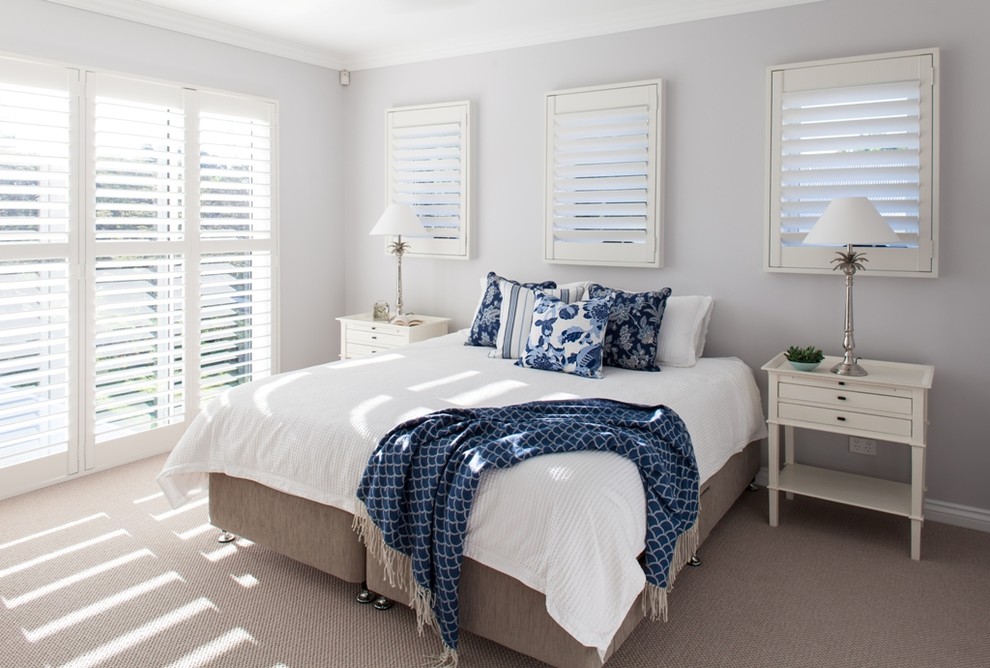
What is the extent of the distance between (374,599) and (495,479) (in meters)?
0.82

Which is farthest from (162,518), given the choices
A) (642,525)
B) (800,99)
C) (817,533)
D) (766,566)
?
(800,99)

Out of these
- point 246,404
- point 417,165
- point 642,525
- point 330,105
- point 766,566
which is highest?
point 330,105

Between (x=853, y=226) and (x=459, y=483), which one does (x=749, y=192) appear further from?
(x=459, y=483)

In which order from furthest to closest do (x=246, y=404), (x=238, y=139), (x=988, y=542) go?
(x=238, y=139) → (x=988, y=542) → (x=246, y=404)

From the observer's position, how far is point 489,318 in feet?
13.4

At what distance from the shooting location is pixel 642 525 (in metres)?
2.23

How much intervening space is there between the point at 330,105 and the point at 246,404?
2.98 meters

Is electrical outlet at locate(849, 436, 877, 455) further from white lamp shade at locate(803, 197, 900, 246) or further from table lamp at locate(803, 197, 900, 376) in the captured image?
white lamp shade at locate(803, 197, 900, 246)

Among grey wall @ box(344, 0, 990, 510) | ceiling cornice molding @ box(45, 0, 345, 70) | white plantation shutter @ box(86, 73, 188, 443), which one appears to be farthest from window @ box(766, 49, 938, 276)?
white plantation shutter @ box(86, 73, 188, 443)

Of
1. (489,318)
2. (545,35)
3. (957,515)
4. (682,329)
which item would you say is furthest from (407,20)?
(957,515)

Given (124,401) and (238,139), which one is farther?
(238,139)

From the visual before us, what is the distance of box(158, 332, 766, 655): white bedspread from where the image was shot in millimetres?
2051

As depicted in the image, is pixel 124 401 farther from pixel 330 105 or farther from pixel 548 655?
pixel 548 655

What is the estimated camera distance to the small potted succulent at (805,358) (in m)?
3.32
